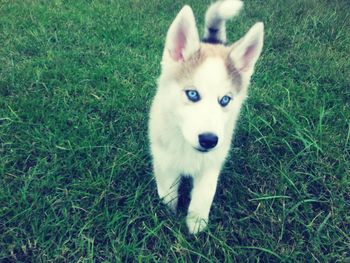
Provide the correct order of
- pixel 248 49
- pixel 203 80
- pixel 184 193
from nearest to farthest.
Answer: pixel 203 80
pixel 248 49
pixel 184 193

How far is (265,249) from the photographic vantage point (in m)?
2.05

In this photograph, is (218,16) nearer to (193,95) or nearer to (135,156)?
(193,95)

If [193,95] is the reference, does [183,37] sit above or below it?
above

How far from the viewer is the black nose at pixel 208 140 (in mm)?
1856

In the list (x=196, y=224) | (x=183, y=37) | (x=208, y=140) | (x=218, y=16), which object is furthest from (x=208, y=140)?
(x=218, y=16)

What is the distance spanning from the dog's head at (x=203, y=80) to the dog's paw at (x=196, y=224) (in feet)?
1.60

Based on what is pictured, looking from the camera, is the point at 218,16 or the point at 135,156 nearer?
the point at 135,156

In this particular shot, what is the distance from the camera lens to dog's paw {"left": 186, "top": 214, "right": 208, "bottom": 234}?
2182 millimetres

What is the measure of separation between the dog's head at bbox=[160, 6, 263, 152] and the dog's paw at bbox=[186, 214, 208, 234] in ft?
1.60

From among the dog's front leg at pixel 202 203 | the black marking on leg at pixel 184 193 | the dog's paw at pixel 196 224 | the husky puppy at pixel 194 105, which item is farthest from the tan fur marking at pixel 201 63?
the dog's paw at pixel 196 224

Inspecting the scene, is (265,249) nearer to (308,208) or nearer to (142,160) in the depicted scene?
(308,208)

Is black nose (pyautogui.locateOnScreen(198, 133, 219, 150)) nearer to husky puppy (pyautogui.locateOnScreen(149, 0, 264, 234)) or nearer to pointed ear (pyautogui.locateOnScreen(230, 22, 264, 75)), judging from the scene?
husky puppy (pyautogui.locateOnScreen(149, 0, 264, 234))

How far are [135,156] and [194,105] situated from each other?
2.52ft

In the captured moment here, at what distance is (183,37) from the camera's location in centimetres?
228
